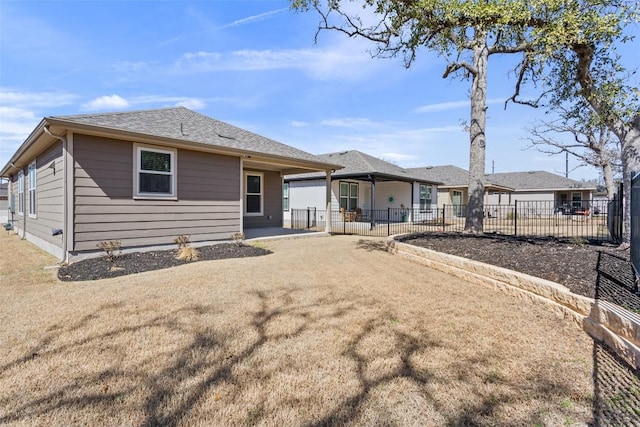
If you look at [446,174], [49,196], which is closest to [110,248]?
[49,196]

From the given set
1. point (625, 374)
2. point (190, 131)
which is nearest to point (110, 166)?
point (190, 131)

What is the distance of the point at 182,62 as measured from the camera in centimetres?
1255

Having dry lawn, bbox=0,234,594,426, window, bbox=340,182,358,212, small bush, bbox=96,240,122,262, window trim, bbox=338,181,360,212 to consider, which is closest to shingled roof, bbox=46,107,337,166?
small bush, bbox=96,240,122,262

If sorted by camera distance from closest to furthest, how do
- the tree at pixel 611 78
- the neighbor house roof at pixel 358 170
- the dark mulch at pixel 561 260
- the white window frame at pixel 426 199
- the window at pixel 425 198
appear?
the dark mulch at pixel 561 260, the tree at pixel 611 78, the neighbor house roof at pixel 358 170, the white window frame at pixel 426 199, the window at pixel 425 198

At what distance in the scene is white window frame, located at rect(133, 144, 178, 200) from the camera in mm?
7468

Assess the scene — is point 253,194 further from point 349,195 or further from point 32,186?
point 349,195

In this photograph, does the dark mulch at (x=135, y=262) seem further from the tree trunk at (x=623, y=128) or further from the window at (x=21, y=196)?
the window at (x=21, y=196)

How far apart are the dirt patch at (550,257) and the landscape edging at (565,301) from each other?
8.9 inches

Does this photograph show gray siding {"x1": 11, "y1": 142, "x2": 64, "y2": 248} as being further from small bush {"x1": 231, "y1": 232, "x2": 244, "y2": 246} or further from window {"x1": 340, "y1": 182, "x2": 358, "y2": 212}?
window {"x1": 340, "y1": 182, "x2": 358, "y2": 212}

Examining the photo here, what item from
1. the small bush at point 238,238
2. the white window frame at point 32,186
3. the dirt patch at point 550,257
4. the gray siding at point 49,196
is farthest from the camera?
the white window frame at point 32,186

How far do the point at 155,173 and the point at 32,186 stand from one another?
5.64 m

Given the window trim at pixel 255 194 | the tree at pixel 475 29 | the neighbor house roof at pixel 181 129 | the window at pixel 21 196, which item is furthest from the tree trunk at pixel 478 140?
the window at pixel 21 196

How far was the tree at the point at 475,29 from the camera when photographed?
5.78 m

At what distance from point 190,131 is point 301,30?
4.71 m
